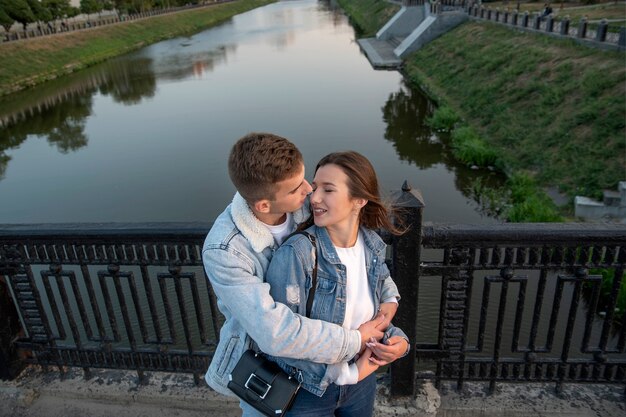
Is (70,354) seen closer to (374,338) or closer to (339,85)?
(374,338)

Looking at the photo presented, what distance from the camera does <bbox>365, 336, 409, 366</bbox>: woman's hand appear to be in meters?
1.61

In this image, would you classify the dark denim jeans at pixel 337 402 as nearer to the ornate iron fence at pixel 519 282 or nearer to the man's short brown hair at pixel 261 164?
the ornate iron fence at pixel 519 282

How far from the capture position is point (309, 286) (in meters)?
1.60

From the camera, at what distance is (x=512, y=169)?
9.50 metres

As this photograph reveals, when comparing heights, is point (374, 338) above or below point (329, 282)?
below

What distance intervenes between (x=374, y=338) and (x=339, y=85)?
62.1 ft

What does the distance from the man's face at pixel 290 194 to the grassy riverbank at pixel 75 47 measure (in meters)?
25.7

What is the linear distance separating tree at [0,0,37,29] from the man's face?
1547 inches

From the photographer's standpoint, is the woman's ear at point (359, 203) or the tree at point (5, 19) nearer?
the woman's ear at point (359, 203)

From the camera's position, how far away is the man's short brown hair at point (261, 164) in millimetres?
1441

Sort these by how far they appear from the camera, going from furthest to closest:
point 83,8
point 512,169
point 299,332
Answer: point 83,8
point 512,169
point 299,332

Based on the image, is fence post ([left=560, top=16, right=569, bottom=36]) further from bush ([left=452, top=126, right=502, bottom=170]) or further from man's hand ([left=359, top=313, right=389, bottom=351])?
man's hand ([left=359, top=313, right=389, bottom=351])

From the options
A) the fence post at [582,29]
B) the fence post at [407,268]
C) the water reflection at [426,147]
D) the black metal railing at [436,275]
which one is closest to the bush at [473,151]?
the water reflection at [426,147]

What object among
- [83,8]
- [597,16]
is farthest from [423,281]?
[83,8]
